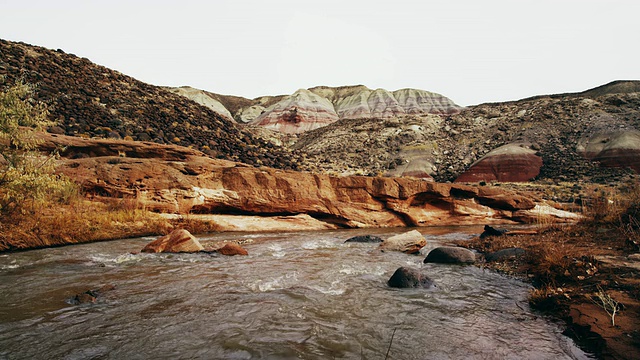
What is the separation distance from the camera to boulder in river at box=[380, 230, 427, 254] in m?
9.19

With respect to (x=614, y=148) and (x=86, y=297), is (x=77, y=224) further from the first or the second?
(x=614, y=148)

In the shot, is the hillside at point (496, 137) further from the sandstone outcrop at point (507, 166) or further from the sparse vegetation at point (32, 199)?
the sparse vegetation at point (32, 199)

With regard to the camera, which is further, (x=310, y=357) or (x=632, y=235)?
(x=632, y=235)

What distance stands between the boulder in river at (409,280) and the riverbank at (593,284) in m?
1.57

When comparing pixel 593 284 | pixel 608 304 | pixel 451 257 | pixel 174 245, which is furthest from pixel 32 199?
pixel 593 284

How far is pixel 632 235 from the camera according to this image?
560 cm

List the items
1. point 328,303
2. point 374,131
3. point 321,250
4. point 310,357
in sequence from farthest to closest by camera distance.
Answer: point 374,131 < point 321,250 < point 328,303 < point 310,357

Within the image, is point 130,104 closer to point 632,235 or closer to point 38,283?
point 38,283

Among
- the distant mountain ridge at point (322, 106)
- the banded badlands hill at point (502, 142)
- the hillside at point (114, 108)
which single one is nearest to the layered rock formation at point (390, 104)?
the distant mountain ridge at point (322, 106)

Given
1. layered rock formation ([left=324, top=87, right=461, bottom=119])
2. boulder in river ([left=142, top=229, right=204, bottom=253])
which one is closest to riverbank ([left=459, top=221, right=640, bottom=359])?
boulder in river ([left=142, top=229, right=204, bottom=253])

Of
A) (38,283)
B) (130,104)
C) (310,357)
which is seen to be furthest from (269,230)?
(130,104)

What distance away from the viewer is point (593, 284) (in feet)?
14.1

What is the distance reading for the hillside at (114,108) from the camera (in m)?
17.9

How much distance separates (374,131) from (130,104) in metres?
31.8
